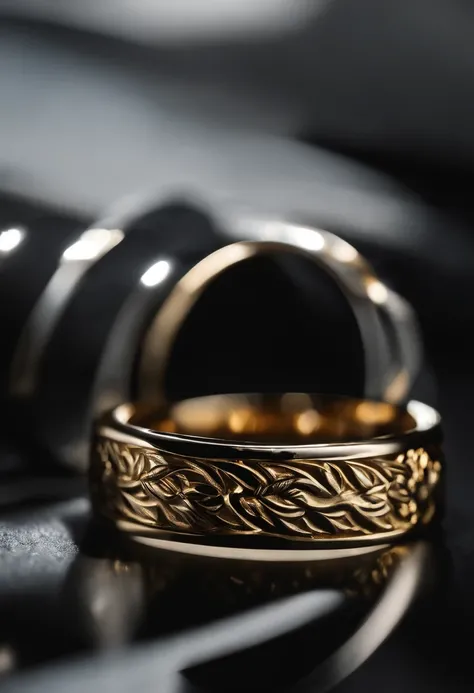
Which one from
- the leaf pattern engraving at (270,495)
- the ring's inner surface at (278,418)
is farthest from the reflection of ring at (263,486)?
the ring's inner surface at (278,418)

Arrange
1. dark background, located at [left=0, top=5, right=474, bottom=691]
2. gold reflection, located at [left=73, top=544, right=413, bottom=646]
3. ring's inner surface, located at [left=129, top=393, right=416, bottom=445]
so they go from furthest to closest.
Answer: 1. dark background, located at [left=0, top=5, right=474, bottom=691]
2. ring's inner surface, located at [left=129, top=393, right=416, bottom=445]
3. gold reflection, located at [left=73, top=544, right=413, bottom=646]

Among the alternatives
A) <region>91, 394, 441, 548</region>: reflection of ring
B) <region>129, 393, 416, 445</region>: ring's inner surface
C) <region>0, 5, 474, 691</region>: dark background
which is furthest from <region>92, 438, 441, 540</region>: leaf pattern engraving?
<region>0, 5, 474, 691</region>: dark background

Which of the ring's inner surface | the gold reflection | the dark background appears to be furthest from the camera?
the dark background

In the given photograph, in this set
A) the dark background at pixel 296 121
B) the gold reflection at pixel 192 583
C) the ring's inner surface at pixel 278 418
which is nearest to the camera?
the gold reflection at pixel 192 583

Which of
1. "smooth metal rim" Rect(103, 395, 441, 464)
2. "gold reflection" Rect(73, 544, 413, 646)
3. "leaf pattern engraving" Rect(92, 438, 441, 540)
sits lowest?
"gold reflection" Rect(73, 544, 413, 646)

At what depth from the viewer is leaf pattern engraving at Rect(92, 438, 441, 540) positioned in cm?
94

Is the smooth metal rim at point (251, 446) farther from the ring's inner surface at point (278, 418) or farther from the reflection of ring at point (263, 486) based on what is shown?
the ring's inner surface at point (278, 418)

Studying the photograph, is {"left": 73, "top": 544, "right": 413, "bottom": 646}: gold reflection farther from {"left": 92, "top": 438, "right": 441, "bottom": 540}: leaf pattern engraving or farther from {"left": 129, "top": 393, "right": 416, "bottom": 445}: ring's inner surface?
{"left": 129, "top": 393, "right": 416, "bottom": 445}: ring's inner surface

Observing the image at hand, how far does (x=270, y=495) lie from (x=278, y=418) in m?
0.45

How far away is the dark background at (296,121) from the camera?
1460 mm

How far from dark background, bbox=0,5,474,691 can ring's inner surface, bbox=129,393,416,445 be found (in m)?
0.15

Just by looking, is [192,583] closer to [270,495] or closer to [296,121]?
[270,495]

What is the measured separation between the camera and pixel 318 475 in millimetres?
945

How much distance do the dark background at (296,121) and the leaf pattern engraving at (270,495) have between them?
1.55ft
